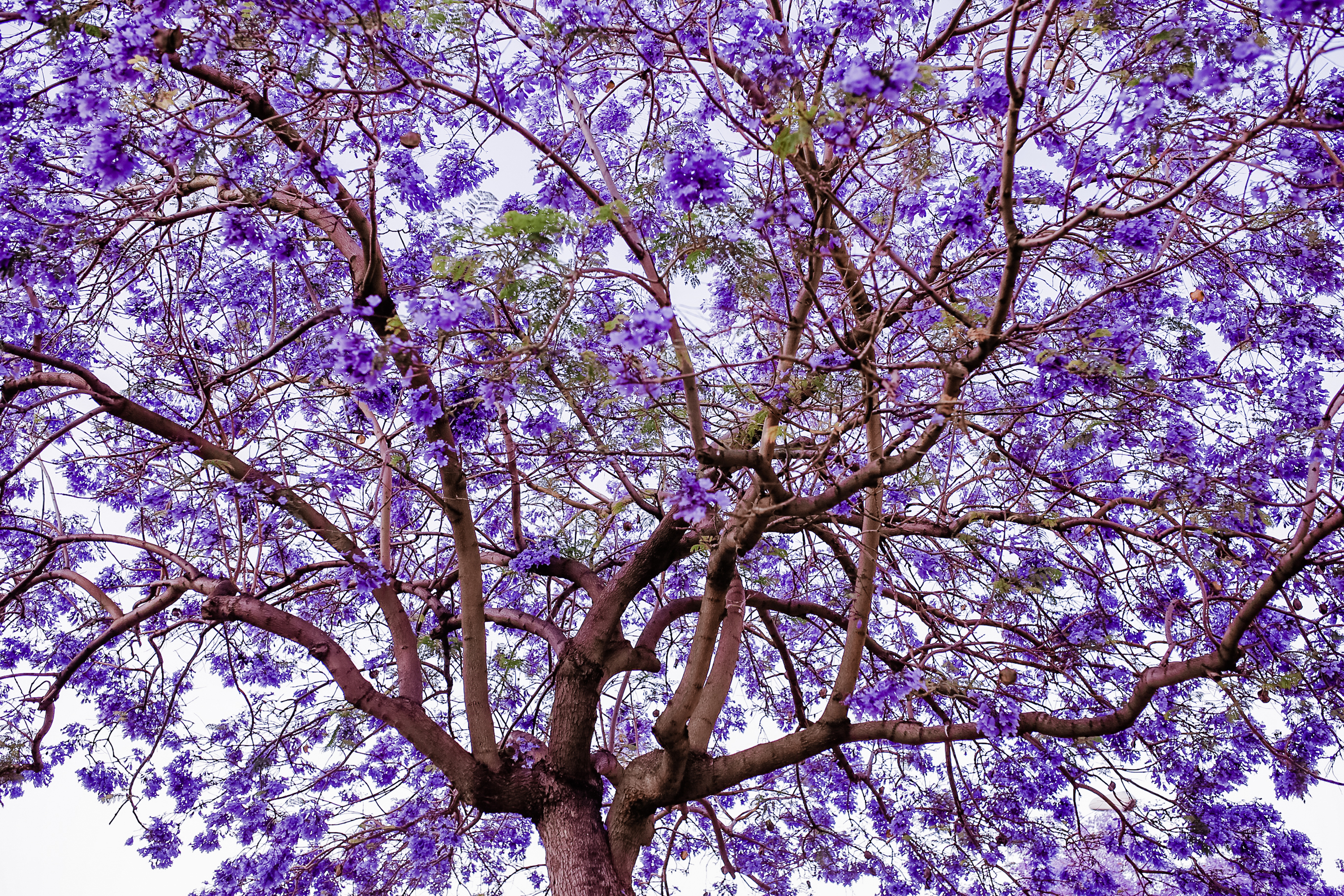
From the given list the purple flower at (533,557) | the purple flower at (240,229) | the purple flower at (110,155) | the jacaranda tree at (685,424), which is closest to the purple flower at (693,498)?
the jacaranda tree at (685,424)

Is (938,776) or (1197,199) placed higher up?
(1197,199)

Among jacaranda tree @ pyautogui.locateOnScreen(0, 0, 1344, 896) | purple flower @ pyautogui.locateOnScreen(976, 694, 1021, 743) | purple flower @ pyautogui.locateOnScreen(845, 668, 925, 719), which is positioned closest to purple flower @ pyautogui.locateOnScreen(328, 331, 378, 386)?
jacaranda tree @ pyautogui.locateOnScreen(0, 0, 1344, 896)

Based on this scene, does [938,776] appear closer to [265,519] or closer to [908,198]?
[908,198]

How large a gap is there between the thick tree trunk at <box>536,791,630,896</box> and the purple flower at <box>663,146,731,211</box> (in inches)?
112

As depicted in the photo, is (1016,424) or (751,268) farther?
(1016,424)

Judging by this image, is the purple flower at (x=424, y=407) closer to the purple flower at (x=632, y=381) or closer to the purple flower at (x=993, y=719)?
the purple flower at (x=632, y=381)

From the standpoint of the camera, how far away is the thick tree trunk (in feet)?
13.0

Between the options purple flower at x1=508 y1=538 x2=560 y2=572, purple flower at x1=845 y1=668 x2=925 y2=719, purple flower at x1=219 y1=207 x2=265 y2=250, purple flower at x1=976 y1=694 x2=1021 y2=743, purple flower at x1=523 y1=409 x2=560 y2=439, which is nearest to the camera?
purple flower at x1=845 y1=668 x2=925 y2=719

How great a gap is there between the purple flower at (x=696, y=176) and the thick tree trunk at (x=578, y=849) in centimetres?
284

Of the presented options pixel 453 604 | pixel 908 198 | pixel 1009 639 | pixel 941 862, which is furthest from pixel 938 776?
pixel 908 198

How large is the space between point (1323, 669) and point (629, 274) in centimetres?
390

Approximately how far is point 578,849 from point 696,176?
2.95 metres

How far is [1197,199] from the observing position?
3.78m

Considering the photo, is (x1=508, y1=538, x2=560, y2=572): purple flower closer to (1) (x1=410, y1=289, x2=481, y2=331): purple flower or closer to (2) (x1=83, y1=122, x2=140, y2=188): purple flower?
(1) (x1=410, y1=289, x2=481, y2=331): purple flower
